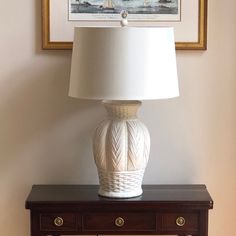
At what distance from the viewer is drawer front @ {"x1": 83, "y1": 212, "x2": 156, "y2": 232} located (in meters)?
2.01

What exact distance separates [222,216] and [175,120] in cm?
46

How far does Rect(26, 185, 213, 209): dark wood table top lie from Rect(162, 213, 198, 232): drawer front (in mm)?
56

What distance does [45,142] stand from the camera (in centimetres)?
229

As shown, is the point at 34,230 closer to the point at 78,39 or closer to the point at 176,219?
the point at 176,219

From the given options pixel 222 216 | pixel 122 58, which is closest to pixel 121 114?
pixel 122 58

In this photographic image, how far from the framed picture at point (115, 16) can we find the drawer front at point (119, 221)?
2.30 ft

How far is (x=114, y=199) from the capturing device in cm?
200

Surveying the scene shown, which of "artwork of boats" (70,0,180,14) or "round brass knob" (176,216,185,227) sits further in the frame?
"artwork of boats" (70,0,180,14)

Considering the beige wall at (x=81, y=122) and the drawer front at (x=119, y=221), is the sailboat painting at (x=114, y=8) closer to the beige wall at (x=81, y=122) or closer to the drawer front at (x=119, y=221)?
the beige wall at (x=81, y=122)

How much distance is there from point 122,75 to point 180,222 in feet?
1.98

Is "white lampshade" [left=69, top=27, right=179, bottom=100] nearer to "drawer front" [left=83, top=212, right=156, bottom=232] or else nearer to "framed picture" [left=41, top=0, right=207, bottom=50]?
"framed picture" [left=41, top=0, right=207, bottom=50]

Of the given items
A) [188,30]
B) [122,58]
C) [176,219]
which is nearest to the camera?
[122,58]

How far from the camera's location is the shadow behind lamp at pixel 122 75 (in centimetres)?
185

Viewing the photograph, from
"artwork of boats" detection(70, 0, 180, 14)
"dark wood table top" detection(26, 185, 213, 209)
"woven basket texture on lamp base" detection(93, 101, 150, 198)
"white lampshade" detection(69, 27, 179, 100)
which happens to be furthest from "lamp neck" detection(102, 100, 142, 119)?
"artwork of boats" detection(70, 0, 180, 14)
